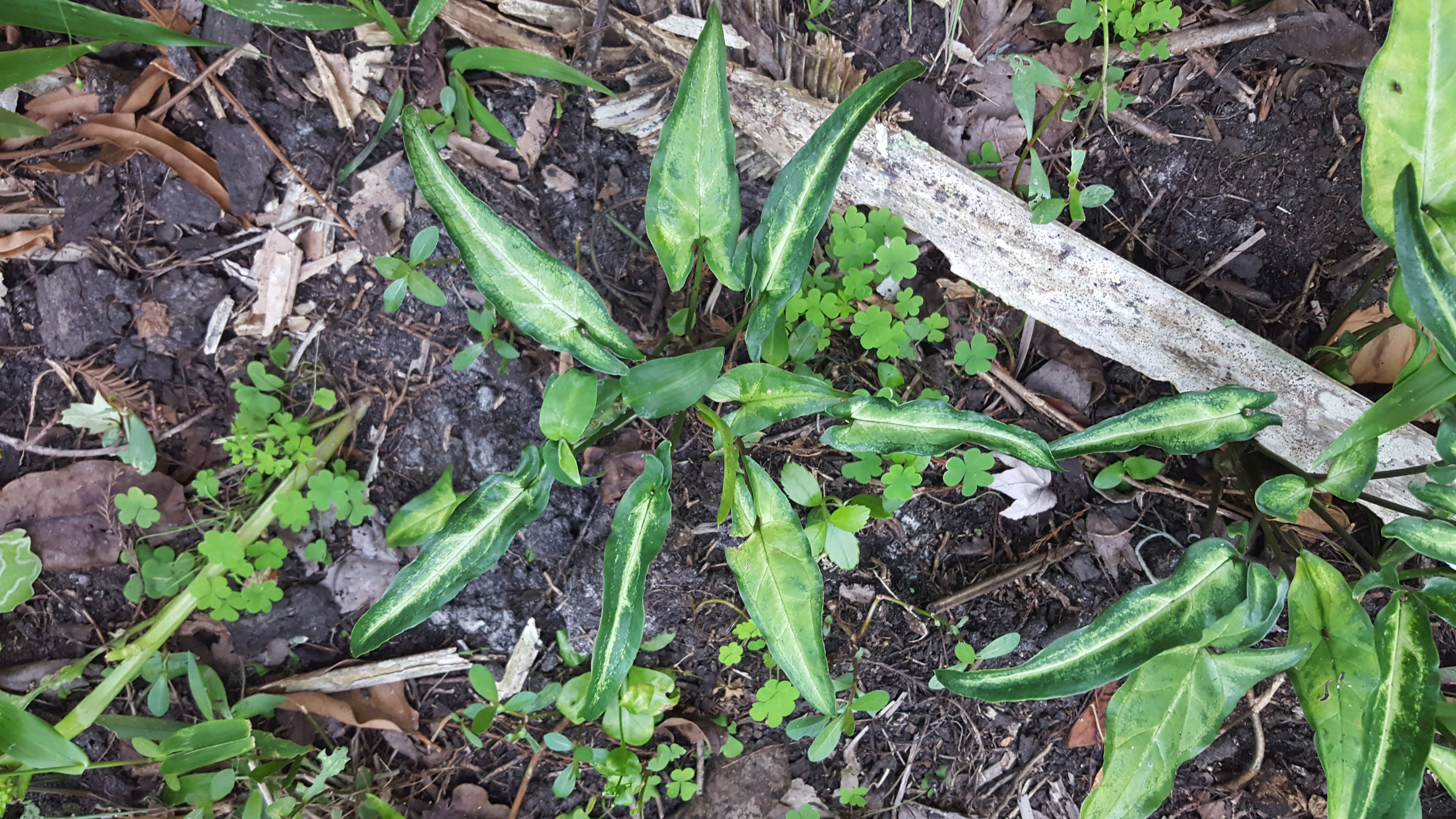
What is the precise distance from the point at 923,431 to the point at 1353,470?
766 millimetres

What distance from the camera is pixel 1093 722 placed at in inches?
78.0

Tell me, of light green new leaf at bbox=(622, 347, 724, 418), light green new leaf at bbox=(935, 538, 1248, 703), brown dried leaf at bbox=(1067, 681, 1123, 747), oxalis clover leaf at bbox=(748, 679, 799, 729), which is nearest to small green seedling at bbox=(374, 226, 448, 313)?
light green new leaf at bbox=(622, 347, 724, 418)

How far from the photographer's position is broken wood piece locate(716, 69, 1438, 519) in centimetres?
168

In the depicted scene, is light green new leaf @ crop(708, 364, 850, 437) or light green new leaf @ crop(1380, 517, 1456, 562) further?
light green new leaf @ crop(708, 364, 850, 437)

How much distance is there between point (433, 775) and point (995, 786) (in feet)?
4.96

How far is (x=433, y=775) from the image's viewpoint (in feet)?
6.81

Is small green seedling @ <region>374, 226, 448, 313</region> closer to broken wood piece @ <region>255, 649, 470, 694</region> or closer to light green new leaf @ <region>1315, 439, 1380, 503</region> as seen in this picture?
broken wood piece @ <region>255, 649, 470, 694</region>

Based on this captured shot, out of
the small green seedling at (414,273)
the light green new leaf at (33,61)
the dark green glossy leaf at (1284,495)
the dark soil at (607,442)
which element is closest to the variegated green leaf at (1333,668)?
the dark green glossy leaf at (1284,495)

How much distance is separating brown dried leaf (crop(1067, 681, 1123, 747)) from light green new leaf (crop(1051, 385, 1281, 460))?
0.85 metres

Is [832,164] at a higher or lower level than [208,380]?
higher

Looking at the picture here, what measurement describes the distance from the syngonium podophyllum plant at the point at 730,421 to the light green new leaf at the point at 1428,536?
0.76 ft

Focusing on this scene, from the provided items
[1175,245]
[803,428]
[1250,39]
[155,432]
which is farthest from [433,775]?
[1250,39]

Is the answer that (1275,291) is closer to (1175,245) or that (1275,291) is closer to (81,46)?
(1175,245)

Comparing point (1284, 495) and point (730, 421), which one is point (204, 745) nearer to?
point (730, 421)
